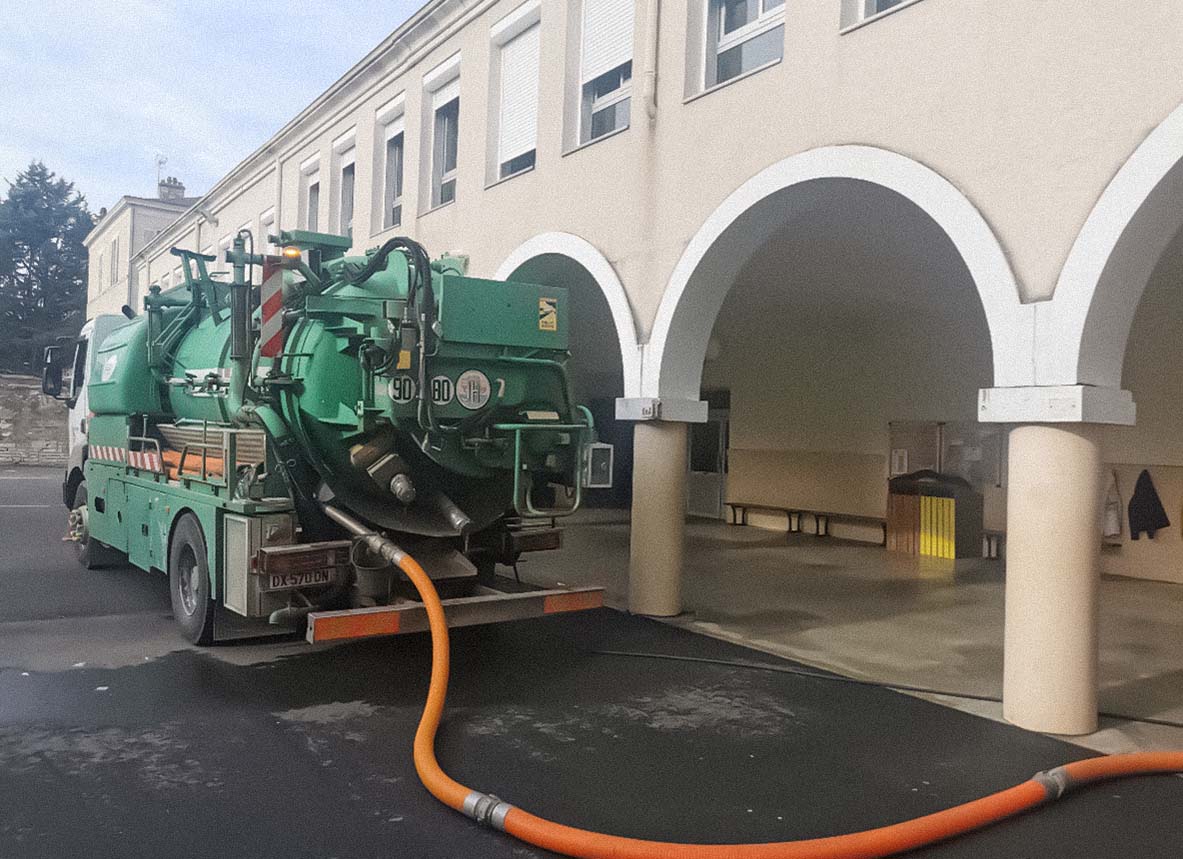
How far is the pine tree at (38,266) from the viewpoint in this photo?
1870 inches

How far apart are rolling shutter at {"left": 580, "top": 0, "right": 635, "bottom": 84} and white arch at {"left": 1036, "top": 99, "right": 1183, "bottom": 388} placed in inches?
215

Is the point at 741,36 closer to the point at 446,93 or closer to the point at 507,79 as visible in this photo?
the point at 507,79

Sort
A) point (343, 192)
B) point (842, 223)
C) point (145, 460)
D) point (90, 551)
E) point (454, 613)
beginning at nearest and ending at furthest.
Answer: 1. point (454, 613)
2. point (145, 460)
3. point (842, 223)
4. point (90, 551)
5. point (343, 192)

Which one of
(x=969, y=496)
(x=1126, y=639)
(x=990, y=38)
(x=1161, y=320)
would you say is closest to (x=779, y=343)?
(x=969, y=496)

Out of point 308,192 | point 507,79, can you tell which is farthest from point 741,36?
point 308,192

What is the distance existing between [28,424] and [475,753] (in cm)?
3131

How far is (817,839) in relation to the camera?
3799 mm

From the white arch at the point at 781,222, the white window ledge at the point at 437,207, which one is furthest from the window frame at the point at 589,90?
the white window ledge at the point at 437,207

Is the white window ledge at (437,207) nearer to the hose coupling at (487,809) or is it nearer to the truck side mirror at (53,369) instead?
the truck side mirror at (53,369)

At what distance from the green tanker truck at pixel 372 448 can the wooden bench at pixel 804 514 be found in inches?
335

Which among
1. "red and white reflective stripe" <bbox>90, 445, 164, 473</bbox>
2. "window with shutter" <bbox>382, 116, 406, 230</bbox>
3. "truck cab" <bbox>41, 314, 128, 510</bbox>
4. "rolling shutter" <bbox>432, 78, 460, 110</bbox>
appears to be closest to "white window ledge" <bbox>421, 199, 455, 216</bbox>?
"rolling shutter" <bbox>432, 78, 460, 110</bbox>

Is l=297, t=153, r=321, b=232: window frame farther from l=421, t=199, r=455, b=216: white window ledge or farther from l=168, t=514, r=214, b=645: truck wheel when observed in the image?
l=168, t=514, r=214, b=645: truck wheel

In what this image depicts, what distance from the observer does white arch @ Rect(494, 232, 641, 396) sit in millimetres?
8773

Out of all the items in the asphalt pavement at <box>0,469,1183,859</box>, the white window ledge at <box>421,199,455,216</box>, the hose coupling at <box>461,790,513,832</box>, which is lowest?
the asphalt pavement at <box>0,469,1183,859</box>
